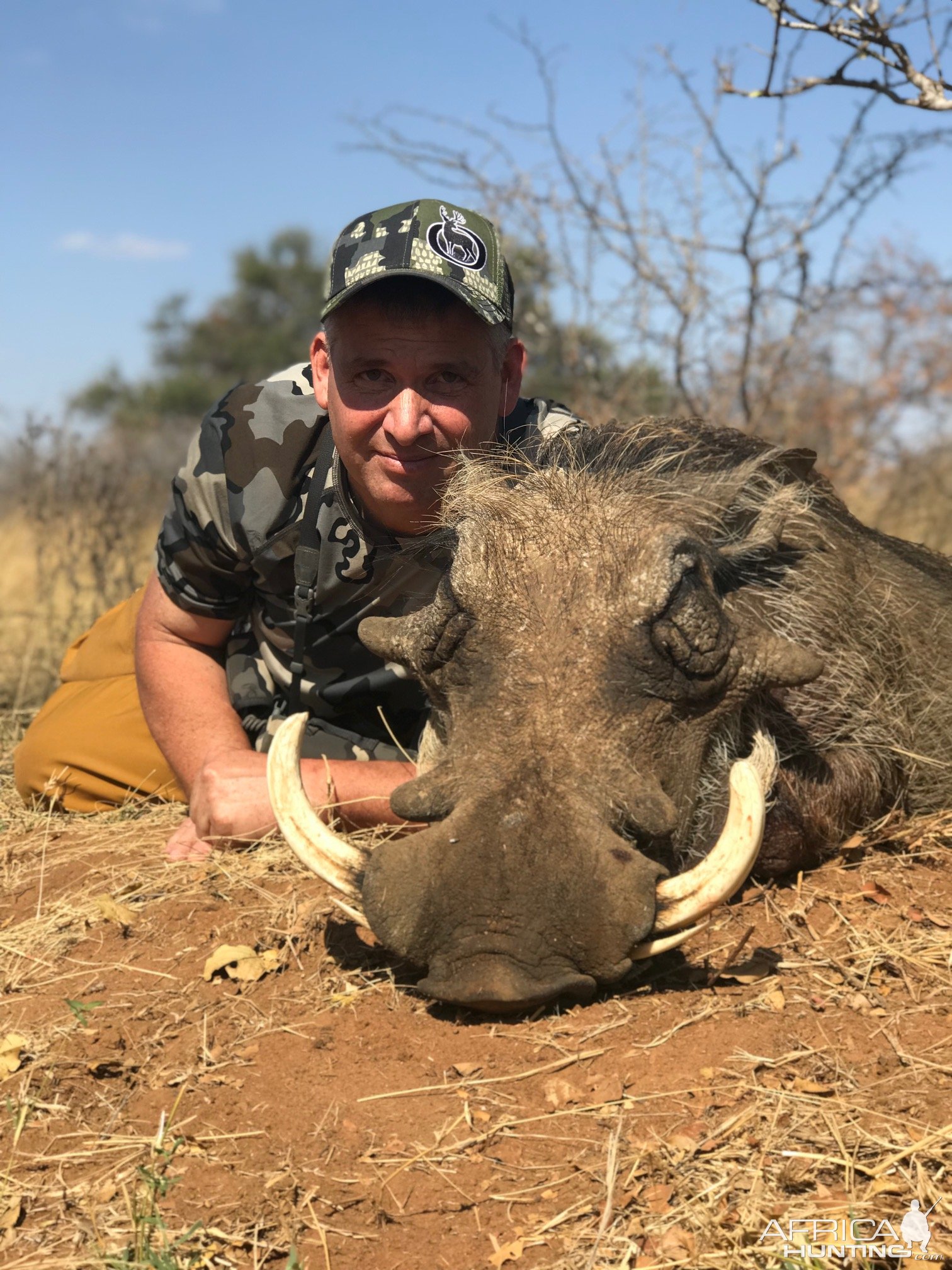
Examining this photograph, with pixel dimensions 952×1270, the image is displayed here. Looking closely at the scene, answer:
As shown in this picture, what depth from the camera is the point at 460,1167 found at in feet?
6.20

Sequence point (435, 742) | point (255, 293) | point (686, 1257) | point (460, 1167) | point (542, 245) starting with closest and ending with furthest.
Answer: point (686, 1257)
point (460, 1167)
point (435, 742)
point (542, 245)
point (255, 293)

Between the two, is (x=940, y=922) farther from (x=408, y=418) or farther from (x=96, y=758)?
(x=96, y=758)

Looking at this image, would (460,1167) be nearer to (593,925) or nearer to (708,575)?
(593,925)

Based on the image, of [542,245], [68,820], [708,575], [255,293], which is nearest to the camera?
[708,575]

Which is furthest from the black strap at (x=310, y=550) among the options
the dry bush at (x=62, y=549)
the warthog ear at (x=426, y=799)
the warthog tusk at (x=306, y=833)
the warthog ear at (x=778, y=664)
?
the dry bush at (x=62, y=549)

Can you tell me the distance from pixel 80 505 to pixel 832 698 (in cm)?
533

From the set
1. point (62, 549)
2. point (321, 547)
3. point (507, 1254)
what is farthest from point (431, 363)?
point (62, 549)

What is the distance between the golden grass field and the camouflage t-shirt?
0.88 m

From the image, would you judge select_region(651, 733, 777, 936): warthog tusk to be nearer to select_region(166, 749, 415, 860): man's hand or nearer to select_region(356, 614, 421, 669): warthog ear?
select_region(356, 614, 421, 669): warthog ear

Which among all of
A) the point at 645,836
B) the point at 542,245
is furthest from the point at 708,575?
the point at 542,245

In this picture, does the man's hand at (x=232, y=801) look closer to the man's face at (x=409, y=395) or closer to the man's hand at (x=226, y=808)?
the man's hand at (x=226, y=808)

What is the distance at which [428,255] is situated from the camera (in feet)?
9.70

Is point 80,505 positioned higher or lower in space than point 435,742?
lower

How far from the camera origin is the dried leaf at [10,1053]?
2.23 metres
